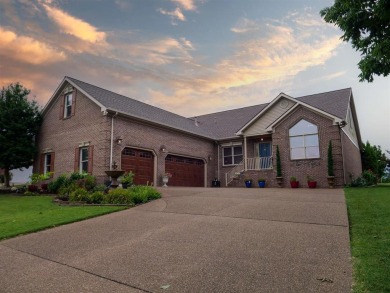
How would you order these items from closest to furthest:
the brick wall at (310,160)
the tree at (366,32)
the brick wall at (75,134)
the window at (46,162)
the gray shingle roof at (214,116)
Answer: the tree at (366,32) < the brick wall at (75,134) < the brick wall at (310,160) < the gray shingle roof at (214,116) < the window at (46,162)

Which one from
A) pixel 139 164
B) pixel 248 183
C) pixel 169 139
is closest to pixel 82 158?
pixel 139 164

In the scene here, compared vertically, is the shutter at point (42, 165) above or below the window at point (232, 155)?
below

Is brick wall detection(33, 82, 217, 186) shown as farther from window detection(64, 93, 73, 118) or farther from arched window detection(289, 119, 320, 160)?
arched window detection(289, 119, 320, 160)

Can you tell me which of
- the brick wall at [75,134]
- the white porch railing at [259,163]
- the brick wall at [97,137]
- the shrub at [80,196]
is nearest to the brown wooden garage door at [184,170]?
the brick wall at [97,137]

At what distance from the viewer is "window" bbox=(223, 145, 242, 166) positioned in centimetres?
2344

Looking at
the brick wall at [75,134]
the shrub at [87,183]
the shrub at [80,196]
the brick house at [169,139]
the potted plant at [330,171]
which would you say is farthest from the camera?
the brick house at [169,139]

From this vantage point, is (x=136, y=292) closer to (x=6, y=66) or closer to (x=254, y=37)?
(x=254, y=37)

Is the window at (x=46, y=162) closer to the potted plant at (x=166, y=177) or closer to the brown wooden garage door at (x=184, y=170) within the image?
the potted plant at (x=166, y=177)

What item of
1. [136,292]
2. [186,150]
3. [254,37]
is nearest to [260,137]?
[186,150]

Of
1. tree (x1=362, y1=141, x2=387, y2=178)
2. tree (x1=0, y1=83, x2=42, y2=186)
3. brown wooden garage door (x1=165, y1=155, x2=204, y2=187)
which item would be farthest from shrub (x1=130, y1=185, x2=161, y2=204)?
tree (x1=362, y1=141, x2=387, y2=178)

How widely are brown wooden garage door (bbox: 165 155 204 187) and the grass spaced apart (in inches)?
524

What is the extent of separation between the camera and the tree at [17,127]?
61.2 feet

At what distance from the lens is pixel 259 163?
20.5 metres

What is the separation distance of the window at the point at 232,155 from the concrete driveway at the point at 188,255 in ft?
50.8
